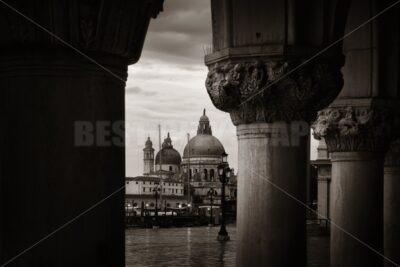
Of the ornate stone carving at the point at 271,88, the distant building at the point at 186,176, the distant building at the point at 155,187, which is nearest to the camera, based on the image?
the ornate stone carving at the point at 271,88

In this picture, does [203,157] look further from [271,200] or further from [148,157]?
[271,200]

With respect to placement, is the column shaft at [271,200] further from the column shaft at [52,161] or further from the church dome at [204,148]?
the church dome at [204,148]

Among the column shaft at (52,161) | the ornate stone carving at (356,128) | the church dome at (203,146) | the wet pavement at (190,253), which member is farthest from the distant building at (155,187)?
the column shaft at (52,161)

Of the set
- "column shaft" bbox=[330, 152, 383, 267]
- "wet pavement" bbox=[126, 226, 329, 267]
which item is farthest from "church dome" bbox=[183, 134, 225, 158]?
"column shaft" bbox=[330, 152, 383, 267]

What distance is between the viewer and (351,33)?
11.2 m

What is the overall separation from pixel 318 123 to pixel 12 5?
268 inches

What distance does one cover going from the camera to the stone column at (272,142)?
785cm

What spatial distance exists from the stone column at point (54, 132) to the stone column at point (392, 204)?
29.3 feet

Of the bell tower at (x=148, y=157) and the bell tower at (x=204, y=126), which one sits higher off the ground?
the bell tower at (x=204, y=126)

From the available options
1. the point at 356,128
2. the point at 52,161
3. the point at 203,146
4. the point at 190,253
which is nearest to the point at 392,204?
the point at 356,128

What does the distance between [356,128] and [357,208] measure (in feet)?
3.64

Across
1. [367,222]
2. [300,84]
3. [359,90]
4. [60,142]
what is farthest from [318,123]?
[60,142]

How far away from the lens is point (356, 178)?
11.2 m

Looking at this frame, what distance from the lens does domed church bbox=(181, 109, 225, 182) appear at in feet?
507
